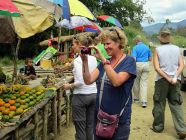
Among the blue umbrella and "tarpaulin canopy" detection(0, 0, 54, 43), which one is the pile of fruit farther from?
the blue umbrella

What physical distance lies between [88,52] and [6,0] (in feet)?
6.74

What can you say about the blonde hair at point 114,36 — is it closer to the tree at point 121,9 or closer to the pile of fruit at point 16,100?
the pile of fruit at point 16,100

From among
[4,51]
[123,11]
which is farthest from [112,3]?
[4,51]

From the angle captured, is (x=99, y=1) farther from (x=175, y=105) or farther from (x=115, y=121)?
(x=115, y=121)

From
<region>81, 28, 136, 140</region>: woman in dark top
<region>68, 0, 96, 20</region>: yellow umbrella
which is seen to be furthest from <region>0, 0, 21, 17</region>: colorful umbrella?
<region>68, 0, 96, 20</region>: yellow umbrella

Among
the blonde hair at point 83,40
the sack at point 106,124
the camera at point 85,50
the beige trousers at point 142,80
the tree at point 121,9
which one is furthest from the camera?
the tree at point 121,9

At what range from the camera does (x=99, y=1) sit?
34062mm

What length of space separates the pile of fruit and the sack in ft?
4.84

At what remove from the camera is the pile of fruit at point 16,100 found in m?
5.13

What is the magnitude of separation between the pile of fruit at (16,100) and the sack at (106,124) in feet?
4.84

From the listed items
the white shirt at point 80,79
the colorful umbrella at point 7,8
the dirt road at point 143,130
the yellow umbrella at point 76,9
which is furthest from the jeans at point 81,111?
the yellow umbrella at point 76,9

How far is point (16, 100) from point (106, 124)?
2.39m

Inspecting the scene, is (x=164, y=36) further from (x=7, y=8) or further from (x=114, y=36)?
(x=114, y=36)

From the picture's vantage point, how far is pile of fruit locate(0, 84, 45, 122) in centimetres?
513
